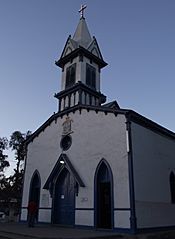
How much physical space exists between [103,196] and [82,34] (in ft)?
58.5

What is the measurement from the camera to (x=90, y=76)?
23062mm

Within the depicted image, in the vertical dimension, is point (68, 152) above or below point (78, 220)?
above

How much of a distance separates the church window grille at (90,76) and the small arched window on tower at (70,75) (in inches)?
49.1

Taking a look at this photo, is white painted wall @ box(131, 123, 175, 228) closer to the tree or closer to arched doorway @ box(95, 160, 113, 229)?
arched doorway @ box(95, 160, 113, 229)

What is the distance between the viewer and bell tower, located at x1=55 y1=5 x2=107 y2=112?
2145 centimetres

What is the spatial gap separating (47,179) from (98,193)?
14.0 ft

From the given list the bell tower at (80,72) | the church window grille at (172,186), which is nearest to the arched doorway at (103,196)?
the church window grille at (172,186)

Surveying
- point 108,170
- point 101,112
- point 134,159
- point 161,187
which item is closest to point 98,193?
point 108,170

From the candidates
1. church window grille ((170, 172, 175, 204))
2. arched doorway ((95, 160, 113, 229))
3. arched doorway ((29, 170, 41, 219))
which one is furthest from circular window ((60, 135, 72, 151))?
church window grille ((170, 172, 175, 204))

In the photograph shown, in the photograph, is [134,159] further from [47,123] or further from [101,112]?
[47,123]

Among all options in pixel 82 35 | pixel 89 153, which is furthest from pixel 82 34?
pixel 89 153

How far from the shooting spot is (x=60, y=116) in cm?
1822

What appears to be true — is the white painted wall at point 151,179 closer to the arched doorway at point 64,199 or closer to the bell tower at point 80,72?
the arched doorway at point 64,199

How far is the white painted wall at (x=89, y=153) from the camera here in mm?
13102
